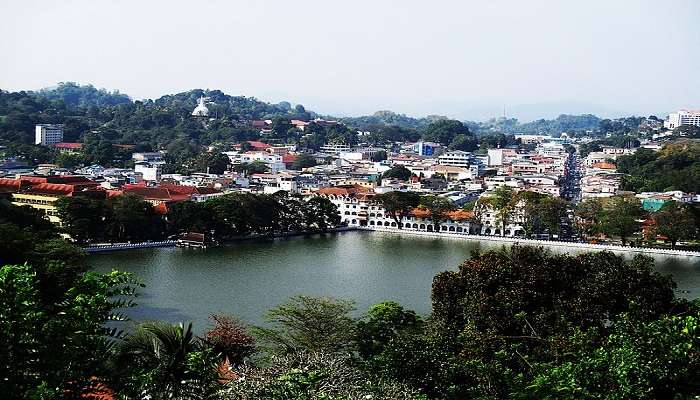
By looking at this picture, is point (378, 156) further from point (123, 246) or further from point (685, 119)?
point (685, 119)

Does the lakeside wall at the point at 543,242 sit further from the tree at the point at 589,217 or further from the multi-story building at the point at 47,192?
the multi-story building at the point at 47,192

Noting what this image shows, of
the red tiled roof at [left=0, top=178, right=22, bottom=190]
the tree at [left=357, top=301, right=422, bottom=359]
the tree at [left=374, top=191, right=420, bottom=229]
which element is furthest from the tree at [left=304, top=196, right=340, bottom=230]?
the tree at [left=357, top=301, right=422, bottom=359]

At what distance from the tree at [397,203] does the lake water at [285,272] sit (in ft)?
6.26

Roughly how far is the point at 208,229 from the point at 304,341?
9568mm

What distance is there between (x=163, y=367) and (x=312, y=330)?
2.90m

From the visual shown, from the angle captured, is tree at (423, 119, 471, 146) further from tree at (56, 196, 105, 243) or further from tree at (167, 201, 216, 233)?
tree at (56, 196, 105, 243)

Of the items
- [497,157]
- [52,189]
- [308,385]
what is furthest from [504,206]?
[497,157]

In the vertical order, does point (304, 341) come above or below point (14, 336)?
below

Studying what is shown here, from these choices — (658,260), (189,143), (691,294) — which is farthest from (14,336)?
(189,143)

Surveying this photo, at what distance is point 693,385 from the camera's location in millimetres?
4133

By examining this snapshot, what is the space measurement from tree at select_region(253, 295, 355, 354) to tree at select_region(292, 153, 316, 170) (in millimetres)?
24665

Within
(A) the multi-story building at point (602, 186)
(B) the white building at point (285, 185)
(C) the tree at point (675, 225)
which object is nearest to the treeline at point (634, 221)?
(C) the tree at point (675, 225)

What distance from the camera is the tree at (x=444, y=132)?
150 feet

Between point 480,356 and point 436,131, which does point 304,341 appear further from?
point 436,131
